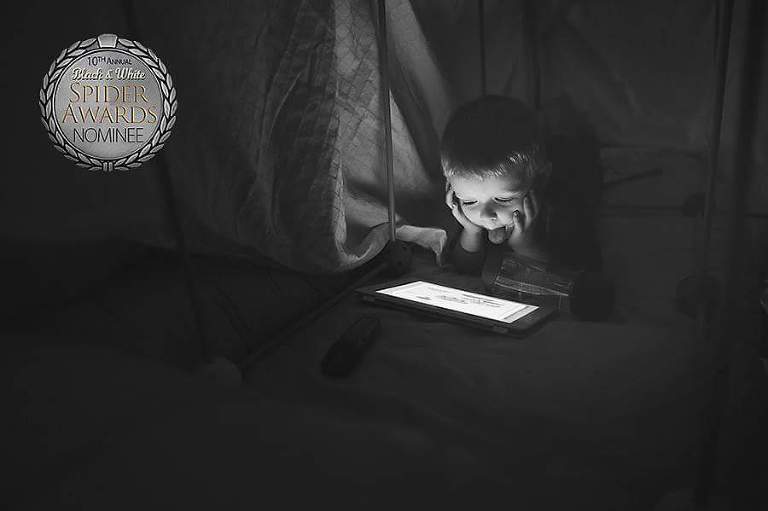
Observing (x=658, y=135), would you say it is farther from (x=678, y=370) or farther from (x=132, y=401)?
(x=132, y=401)

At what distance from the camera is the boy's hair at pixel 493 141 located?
94cm

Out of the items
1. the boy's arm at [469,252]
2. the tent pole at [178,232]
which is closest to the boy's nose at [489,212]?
the boy's arm at [469,252]

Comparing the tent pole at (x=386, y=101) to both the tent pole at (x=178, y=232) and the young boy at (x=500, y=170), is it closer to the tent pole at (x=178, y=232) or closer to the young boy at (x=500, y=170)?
the young boy at (x=500, y=170)

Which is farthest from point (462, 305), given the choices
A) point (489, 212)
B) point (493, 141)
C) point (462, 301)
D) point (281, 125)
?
point (281, 125)

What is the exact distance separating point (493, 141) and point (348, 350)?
416 mm

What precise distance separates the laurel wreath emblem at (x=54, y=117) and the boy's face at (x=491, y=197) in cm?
49

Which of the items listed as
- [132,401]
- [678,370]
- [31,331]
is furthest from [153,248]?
[678,370]

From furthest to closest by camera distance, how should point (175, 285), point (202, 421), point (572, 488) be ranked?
point (175, 285)
point (202, 421)
point (572, 488)

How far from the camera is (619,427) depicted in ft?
2.15

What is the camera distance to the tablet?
0.90m

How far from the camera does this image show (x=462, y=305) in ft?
3.19

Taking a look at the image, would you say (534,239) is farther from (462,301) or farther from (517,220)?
(462,301)

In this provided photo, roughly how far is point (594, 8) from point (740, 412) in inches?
43.0

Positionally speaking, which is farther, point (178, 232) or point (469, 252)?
point (469, 252)
